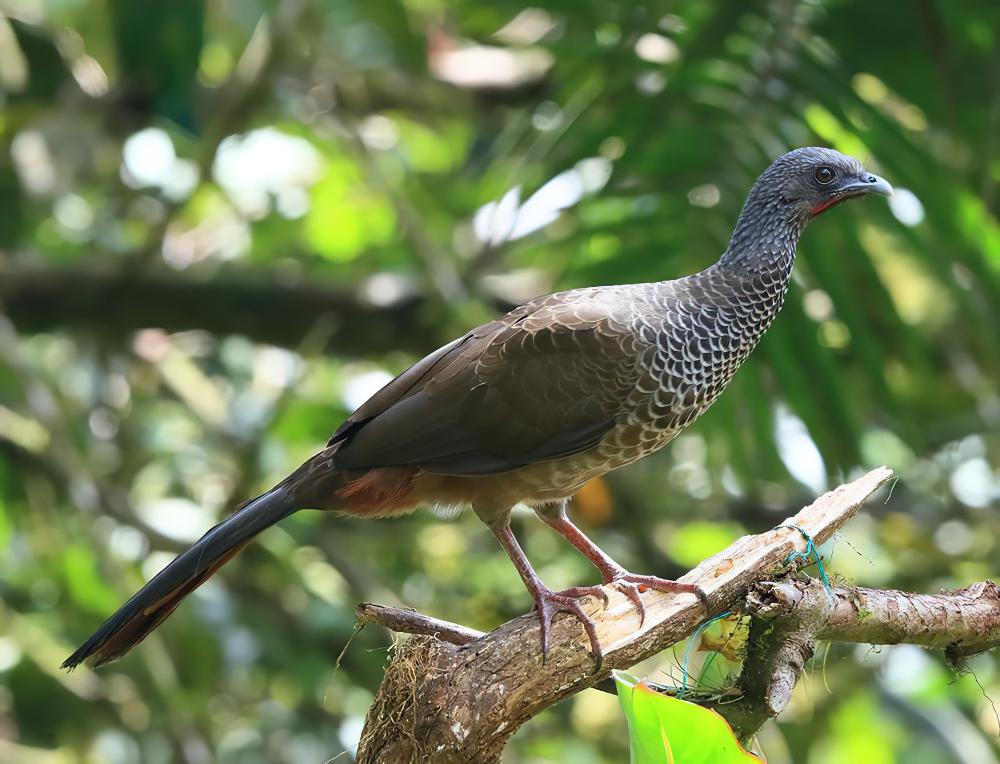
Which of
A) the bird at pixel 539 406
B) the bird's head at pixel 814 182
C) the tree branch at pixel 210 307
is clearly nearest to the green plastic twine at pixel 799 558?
the bird at pixel 539 406

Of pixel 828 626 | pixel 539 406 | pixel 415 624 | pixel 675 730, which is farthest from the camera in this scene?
pixel 539 406

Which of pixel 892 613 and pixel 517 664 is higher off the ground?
pixel 517 664

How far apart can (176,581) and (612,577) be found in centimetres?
115

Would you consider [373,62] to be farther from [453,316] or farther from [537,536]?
[537,536]

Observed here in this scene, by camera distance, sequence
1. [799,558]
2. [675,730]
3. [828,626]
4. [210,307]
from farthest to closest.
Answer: [210,307]
[799,558]
[828,626]
[675,730]

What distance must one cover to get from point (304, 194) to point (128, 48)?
3.20 meters

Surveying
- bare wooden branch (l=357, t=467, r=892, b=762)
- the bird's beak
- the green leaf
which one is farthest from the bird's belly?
the green leaf

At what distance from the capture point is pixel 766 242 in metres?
3.20

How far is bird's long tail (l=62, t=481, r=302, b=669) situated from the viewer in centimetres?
287

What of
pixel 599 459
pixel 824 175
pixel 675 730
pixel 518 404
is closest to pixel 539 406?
pixel 518 404

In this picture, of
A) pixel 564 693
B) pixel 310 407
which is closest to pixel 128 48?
pixel 310 407

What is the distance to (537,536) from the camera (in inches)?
218

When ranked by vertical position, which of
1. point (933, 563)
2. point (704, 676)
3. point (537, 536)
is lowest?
point (933, 563)

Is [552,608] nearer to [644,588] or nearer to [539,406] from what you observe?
[644,588]
